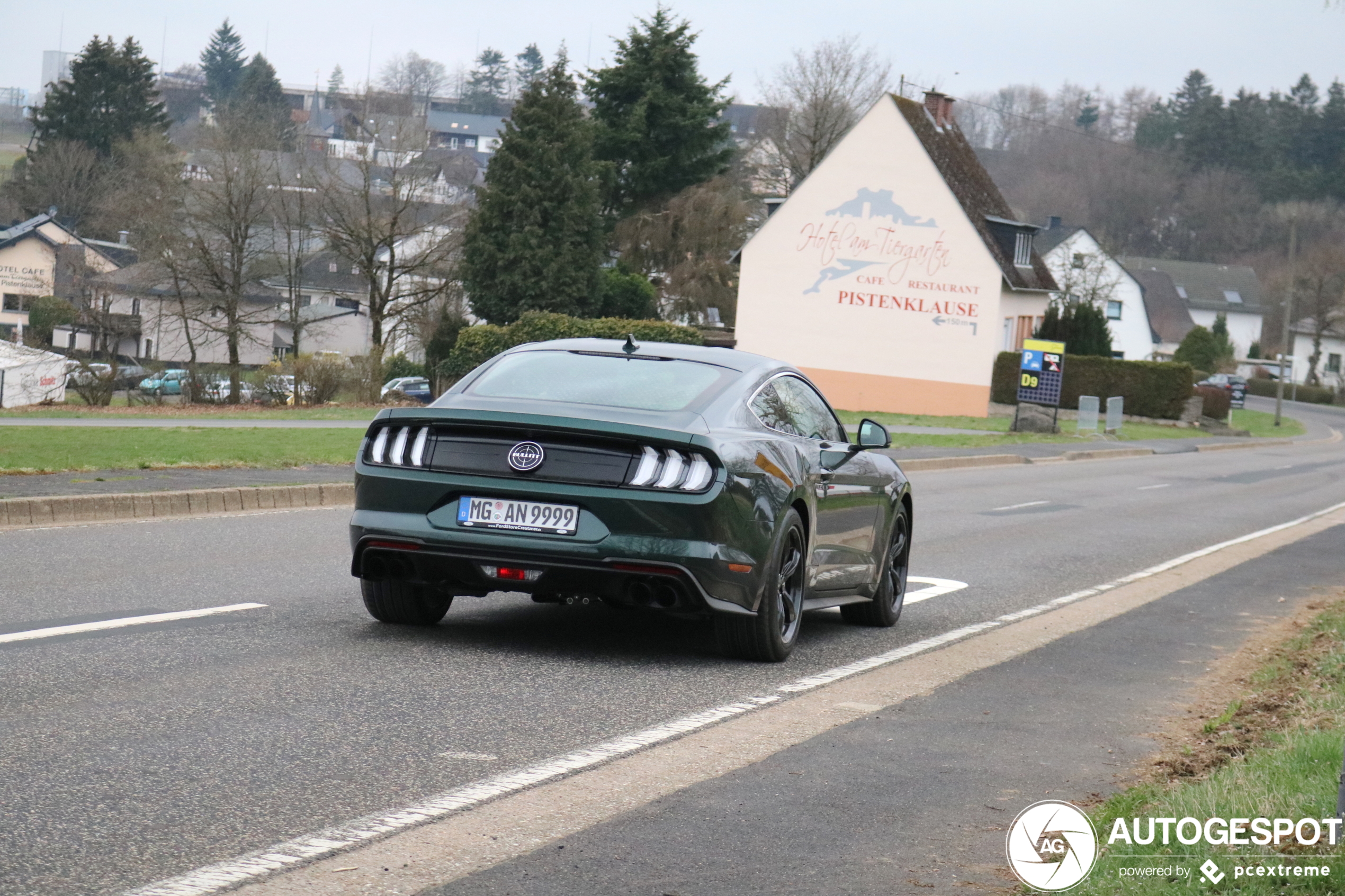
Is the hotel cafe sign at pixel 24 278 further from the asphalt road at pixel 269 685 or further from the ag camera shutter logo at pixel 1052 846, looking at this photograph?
the ag camera shutter logo at pixel 1052 846

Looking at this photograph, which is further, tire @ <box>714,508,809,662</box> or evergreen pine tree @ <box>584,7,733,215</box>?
evergreen pine tree @ <box>584,7,733,215</box>

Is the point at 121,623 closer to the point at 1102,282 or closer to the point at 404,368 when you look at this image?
the point at 404,368

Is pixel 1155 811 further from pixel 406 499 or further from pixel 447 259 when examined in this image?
pixel 447 259

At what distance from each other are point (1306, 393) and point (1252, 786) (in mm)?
110859

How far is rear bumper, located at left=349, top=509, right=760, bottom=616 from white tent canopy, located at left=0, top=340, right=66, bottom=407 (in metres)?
40.0

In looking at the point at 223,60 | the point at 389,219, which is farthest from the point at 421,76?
the point at 389,219

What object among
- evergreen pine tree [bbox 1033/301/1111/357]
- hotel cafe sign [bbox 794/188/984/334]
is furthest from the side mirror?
evergreen pine tree [bbox 1033/301/1111/357]

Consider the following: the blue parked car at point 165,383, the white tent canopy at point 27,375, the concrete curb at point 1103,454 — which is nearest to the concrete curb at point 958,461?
the concrete curb at point 1103,454

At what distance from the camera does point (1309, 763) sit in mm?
5531

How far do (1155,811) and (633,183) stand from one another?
220ft

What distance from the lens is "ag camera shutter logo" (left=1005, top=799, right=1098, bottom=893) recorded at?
435 cm

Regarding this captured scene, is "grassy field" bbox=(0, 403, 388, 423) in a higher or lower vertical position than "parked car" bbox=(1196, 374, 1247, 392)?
lower

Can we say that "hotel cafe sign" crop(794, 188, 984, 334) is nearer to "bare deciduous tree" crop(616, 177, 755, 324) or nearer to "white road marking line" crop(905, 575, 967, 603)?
"bare deciduous tree" crop(616, 177, 755, 324)

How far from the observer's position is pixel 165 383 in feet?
121
